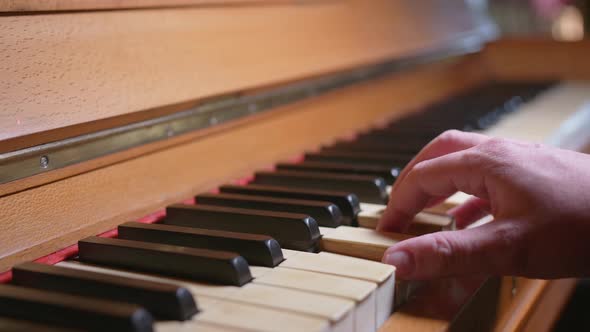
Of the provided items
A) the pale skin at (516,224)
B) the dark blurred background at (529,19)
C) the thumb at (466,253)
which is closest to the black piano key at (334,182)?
the pale skin at (516,224)

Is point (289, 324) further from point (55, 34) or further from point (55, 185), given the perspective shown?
point (55, 34)

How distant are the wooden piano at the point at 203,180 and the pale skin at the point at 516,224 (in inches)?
2.2

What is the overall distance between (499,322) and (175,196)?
1.87ft

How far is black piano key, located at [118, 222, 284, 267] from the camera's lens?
0.84 metres

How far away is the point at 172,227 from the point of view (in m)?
0.92

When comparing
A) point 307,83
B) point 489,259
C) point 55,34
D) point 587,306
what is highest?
point 55,34

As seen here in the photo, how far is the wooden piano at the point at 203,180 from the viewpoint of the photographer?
72 cm

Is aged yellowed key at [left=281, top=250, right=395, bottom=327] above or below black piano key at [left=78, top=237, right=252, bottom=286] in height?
below

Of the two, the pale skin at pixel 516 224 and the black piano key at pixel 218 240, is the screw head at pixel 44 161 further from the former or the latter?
the pale skin at pixel 516 224

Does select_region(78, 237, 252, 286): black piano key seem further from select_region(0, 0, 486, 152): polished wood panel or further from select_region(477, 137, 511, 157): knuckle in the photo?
select_region(477, 137, 511, 157): knuckle

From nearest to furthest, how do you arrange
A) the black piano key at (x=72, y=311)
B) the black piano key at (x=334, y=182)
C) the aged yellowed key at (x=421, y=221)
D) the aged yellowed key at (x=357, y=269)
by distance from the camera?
the black piano key at (x=72, y=311), the aged yellowed key at (x=357, y=269), the aged yellowed key at (x=421, y=221), the black piano key at (x=334, y=182)

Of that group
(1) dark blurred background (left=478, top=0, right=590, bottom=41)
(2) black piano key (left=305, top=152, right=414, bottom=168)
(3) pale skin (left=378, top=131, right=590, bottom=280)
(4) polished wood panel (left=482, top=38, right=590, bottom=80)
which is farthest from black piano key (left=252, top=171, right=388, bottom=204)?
(1) dark blurred background (left=478, top=0, right=590, bottom=41)

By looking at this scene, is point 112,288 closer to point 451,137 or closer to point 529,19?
point 451,137

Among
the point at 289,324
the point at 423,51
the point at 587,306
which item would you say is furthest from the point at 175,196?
the point at 587,306
